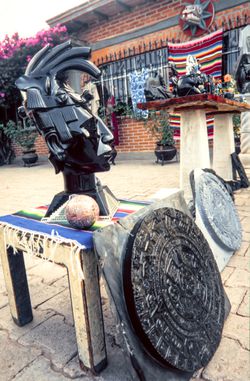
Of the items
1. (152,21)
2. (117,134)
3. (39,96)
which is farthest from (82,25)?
(39,96)

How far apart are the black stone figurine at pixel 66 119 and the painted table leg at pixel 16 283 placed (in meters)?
0.30

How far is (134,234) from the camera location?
4.05 feet

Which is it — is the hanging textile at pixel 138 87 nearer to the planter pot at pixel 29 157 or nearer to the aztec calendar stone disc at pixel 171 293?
→ the planter pot at pixel 29 157

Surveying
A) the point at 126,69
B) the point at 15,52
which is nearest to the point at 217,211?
the point at 126,69

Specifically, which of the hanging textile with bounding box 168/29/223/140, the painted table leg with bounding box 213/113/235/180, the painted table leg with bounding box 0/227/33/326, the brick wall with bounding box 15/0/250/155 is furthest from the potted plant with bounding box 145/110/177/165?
the painted table leg with bounding box 0/227/33/326

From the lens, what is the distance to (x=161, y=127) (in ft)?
25.6

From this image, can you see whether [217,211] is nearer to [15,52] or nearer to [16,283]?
[16,283]

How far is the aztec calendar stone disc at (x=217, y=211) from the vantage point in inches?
84.3

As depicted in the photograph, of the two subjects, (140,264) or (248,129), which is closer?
(140,264)

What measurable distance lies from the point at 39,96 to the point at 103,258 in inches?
34.4

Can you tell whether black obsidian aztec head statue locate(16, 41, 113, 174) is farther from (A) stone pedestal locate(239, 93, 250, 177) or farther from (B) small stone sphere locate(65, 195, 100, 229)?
(A) stone pedestal locate(239, 93, 250, 177)

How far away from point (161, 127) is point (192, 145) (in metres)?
4.76

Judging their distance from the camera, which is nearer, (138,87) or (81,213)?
(81,213)

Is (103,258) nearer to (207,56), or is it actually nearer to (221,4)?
(207,56)
